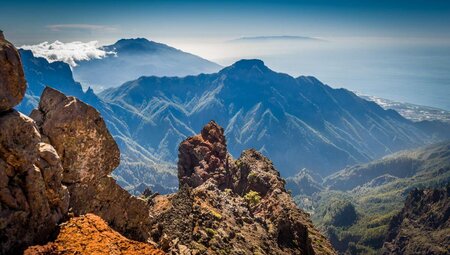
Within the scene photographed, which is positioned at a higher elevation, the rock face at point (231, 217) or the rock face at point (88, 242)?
the rock face at point (88, 242)

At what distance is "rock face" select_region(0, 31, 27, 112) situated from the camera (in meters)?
22.0

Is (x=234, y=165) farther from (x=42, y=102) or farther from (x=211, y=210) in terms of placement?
(x=42, y=102)

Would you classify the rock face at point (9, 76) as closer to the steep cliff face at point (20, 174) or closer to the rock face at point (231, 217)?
the steep cliff face at point (20, 174)

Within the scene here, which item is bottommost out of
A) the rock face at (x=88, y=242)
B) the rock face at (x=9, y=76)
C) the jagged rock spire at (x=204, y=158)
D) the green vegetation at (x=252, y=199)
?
the jagged rock spire at (x=204, y=158)

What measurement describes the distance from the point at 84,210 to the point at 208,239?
57.7 ft

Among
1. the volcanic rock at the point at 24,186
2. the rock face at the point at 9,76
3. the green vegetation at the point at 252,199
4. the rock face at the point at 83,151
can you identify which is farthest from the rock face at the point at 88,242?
the green vegetation at the point at 252,199

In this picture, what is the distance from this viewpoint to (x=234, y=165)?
94.2 m

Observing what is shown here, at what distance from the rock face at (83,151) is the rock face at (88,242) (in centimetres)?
239

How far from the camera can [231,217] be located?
51781 millimetres

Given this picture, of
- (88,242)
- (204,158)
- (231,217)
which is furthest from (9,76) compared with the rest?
(204,158)

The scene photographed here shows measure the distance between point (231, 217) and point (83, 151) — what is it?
28282 millimetres

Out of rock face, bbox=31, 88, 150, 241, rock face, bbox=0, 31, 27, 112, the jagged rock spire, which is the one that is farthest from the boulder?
the jagged rock spire

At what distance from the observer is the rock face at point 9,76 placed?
2205cm

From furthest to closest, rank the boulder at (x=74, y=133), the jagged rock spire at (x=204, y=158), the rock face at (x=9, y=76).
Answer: the jagged rock spire at (x=204, y=158) → the boulder at (x=74, y=133) → the rock face at (x=9, y=76)
